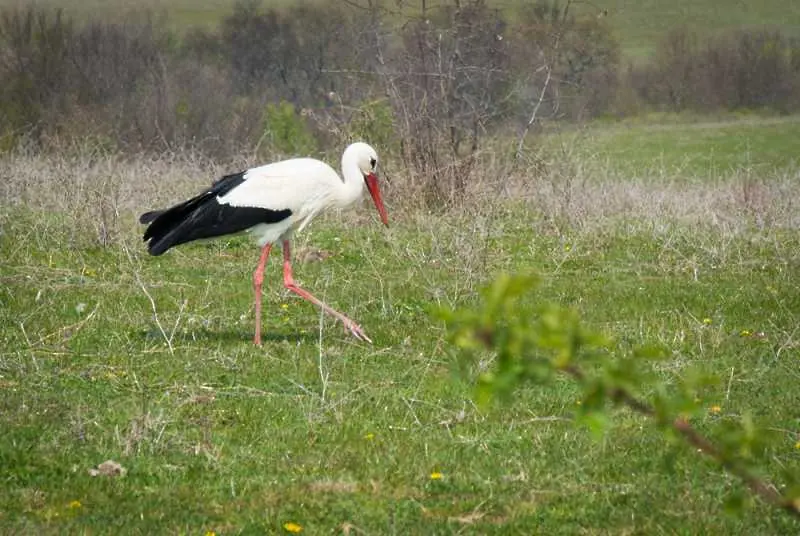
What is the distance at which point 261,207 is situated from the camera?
9.03 m

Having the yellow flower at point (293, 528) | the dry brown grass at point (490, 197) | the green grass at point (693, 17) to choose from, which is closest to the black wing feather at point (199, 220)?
the dry brown grass at point (490, 197)

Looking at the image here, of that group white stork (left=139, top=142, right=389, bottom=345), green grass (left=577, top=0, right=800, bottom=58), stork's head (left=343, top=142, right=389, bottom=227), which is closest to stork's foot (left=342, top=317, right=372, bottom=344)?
white stork (left=139, top=142, right=389, bottom=345)

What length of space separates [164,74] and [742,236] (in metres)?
13.9

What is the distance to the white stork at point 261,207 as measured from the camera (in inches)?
349

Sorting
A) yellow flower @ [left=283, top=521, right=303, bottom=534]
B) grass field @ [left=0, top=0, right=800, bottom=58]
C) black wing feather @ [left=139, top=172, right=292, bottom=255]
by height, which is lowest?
grass field @ [left=0, top=0, right=800, bottom=58]

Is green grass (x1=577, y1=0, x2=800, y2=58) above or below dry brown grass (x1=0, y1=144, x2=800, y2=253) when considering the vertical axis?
below

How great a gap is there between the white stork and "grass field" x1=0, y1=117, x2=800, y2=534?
1.69ft

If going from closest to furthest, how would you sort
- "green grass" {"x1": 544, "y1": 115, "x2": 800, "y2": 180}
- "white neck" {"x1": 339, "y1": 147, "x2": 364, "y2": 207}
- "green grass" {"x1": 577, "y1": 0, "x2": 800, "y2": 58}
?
"white neck" {"x1": 339, "y1": 147, "x2": 364, "y2": 207}
"green grass" {"x1": 544, "y1": 115, "x2": 800, "y2": 180}
"green grass" {"x1": 577, "y1": 0, "x2": 800, "y2": 58}

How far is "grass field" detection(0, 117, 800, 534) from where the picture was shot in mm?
5273

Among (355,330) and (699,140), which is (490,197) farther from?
(699,140)

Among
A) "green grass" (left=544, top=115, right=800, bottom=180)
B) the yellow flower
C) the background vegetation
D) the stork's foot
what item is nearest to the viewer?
the yellow flower

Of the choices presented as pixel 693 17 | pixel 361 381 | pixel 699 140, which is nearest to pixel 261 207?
pixel 361 381

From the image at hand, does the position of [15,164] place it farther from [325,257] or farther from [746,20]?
[746,20]

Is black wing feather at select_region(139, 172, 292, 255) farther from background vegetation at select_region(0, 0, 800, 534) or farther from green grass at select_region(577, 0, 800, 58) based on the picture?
green grass at select_region(577, 0, 800, 58)
